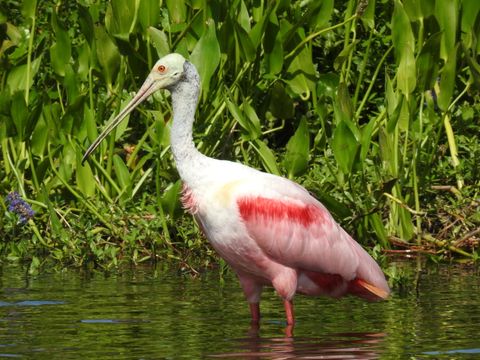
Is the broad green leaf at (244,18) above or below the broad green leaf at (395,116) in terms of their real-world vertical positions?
above

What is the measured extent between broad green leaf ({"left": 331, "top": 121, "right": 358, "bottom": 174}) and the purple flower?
2248mm

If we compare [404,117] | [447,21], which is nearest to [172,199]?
[404,117]

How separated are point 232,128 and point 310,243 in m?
2.87

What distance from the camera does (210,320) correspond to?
7.44 m

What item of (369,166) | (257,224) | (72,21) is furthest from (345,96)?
(72,21)

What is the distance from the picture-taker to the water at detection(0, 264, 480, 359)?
6.49 metres

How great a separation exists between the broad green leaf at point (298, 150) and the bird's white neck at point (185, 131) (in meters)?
1.84

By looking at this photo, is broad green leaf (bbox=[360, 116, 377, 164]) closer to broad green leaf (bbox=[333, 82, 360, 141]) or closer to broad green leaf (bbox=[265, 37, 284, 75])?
broad green leaf (bbox=[333, 82, 360, 141])

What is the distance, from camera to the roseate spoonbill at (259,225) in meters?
7.35

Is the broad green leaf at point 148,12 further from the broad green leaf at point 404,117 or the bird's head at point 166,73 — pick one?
the bird's head at point 166,73

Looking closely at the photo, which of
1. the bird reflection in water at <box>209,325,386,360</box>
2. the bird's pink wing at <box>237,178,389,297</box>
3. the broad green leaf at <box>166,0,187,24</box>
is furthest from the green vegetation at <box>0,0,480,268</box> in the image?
the bird reflection in water at <box>209,325,386,360</box>

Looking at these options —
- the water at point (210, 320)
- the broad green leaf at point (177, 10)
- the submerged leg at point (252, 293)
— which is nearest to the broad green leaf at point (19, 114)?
the water at point (210, 320)

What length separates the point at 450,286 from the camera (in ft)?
28.0

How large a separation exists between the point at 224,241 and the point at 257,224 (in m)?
0.22
